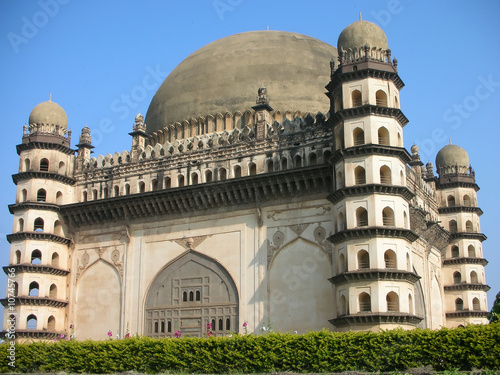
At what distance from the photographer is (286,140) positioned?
25109 millimetres

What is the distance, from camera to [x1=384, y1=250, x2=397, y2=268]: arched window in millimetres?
21328

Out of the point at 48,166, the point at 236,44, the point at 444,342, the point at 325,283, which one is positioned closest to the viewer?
the point at 444,342

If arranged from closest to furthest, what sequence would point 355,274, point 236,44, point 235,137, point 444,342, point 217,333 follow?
1. point 444,342
2. point 355,274
3. point 217,333
4. point 235,137
5. point 236,44

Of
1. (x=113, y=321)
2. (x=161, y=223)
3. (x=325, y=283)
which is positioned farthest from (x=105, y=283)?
(x=325, y=283)

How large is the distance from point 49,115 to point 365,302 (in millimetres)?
16480

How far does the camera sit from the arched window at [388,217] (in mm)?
21734

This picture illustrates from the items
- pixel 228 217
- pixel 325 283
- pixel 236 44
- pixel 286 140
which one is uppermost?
pixel 236 44

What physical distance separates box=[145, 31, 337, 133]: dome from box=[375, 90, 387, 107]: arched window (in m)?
6.11

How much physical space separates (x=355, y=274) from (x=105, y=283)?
1143 centimetres

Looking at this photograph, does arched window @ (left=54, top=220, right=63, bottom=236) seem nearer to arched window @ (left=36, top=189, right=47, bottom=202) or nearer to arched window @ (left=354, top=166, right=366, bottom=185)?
arched window @ (left=36, top=189, right=47, bottom=202)

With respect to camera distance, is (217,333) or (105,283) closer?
(217,333)

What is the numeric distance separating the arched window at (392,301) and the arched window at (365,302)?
0.56 meters

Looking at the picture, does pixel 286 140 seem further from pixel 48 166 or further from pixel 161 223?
pixel 48 166

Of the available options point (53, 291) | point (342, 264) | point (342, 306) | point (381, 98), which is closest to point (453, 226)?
point (381, 98)
